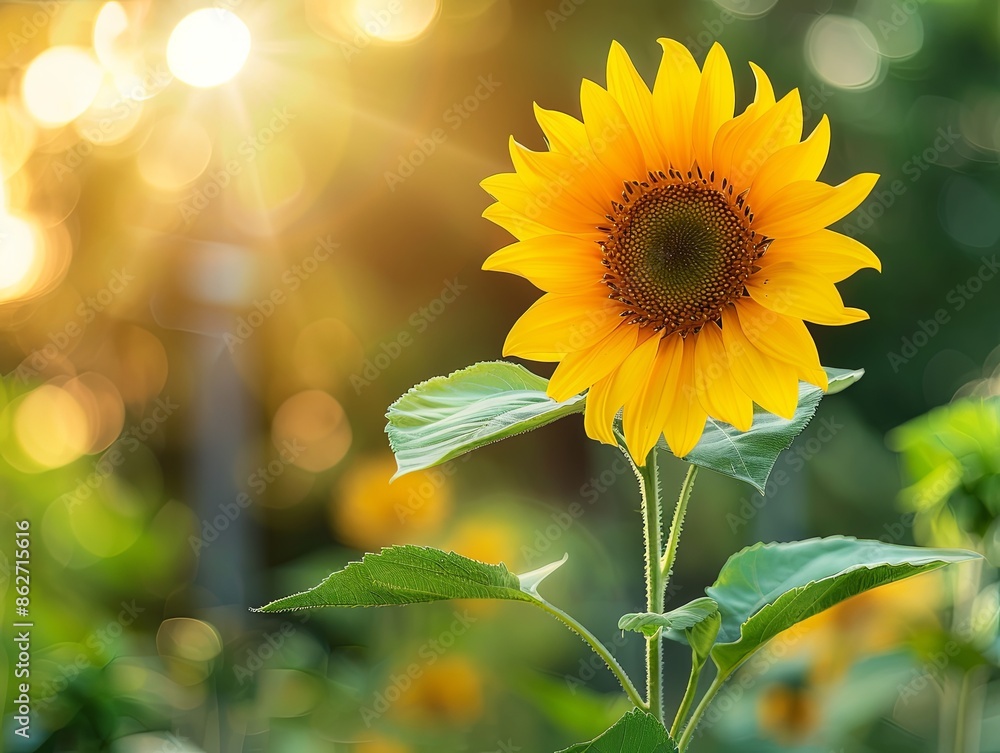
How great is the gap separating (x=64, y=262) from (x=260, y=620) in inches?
30.4

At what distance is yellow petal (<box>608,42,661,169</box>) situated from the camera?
0.42 metres

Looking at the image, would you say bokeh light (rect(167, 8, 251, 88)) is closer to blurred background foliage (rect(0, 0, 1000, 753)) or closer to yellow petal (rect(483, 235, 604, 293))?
blurred background foliage (rect(0, 0, 1000, 753))

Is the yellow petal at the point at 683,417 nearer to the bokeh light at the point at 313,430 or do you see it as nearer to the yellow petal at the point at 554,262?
the yellow petal at the point at 554,262

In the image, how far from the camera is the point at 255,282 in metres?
1.88

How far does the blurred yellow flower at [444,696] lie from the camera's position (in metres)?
1.28

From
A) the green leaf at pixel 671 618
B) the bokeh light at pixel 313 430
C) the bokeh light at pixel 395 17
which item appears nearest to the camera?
the green leaf at pixel 671 618

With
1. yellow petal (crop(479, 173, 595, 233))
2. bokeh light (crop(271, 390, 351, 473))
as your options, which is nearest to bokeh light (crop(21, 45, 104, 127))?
bokeh light (crop(271, 390, 351, 473))

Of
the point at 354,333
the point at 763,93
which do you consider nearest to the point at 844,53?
the point at 354,333

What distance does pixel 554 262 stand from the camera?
44 centimetres

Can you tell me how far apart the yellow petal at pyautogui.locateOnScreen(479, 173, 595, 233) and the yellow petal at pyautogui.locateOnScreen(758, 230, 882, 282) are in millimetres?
92

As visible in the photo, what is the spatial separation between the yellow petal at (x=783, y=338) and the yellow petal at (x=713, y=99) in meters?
0.08

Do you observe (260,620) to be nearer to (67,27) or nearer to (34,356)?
(34,356)

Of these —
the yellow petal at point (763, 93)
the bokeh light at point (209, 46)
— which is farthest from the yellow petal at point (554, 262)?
the bokeh light at point (209, 46)

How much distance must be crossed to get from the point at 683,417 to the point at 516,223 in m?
0.12
